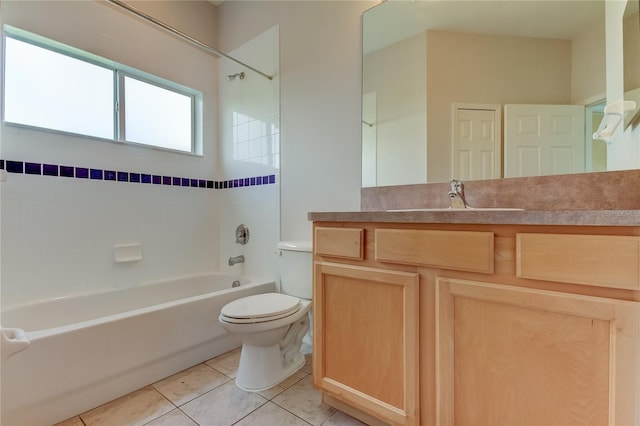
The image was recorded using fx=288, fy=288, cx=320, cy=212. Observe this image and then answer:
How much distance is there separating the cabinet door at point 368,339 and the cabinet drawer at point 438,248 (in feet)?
0.22

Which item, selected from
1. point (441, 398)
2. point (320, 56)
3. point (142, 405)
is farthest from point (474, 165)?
point (142, 405)

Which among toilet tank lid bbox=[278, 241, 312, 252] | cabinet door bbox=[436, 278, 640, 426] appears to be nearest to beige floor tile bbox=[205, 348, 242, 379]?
toilet tank lid bbox=[278, 241, 312, 252]

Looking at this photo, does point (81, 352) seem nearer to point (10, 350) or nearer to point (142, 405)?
point (142, 405)

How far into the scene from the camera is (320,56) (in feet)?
6.28

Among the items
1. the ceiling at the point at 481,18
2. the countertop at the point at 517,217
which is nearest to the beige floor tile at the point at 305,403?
the countertop at the point at 517,217

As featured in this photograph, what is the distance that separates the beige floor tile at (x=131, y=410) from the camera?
123 cm

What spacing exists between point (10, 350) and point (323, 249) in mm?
954

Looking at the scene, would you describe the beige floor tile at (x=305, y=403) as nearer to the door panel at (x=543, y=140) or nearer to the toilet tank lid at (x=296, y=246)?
the toilet tank lid at (x=296, y=246)

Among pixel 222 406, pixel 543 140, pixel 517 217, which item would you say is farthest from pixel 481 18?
pixel 222 406

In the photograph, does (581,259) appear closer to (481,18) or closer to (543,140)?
(543,140)

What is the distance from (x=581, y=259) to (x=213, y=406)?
1502 mm

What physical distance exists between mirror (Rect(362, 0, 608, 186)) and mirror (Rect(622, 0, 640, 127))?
97 mm

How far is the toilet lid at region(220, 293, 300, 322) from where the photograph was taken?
1371 millimetres

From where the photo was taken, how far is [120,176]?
2002 millimetres
